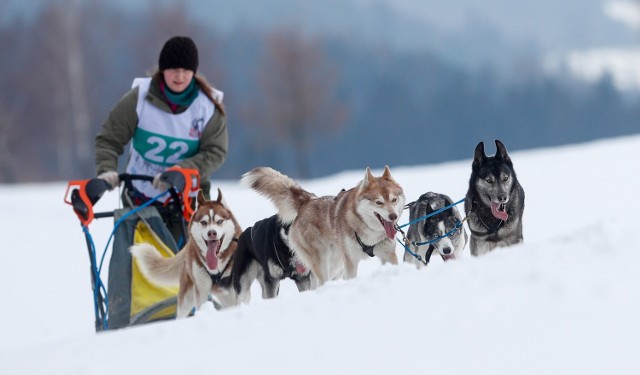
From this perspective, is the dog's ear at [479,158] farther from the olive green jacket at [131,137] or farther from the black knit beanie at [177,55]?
the black knit beanie at [177,55]

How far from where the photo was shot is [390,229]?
4.16 meters

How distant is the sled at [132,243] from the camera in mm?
4449

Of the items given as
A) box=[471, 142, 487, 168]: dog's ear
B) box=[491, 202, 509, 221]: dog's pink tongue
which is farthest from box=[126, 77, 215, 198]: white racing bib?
box=[491, 202, 509, 221]: dog's pink tongue

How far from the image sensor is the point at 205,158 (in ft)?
15.4

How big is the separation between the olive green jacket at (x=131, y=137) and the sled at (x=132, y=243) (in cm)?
13

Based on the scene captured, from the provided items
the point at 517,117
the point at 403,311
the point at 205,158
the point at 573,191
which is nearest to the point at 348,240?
the point at 205,158

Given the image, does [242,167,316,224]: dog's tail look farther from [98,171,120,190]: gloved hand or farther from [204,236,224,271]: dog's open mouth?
[98,171,120,190]: gloved hand

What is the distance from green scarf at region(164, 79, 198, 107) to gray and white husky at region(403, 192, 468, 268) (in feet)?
3.79

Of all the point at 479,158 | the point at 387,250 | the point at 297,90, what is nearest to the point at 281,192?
the point at 387,250

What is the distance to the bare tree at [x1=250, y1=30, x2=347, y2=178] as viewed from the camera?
23.5 metres

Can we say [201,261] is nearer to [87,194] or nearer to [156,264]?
[156,264]

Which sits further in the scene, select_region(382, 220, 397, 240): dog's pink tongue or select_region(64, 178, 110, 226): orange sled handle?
select_region(64, 178, 110, 226): orange sled handle

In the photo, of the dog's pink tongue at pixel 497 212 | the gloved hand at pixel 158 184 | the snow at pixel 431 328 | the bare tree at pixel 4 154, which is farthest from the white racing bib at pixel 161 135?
the bare tree at pixel 4 154

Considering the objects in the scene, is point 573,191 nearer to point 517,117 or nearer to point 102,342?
point 102,342
